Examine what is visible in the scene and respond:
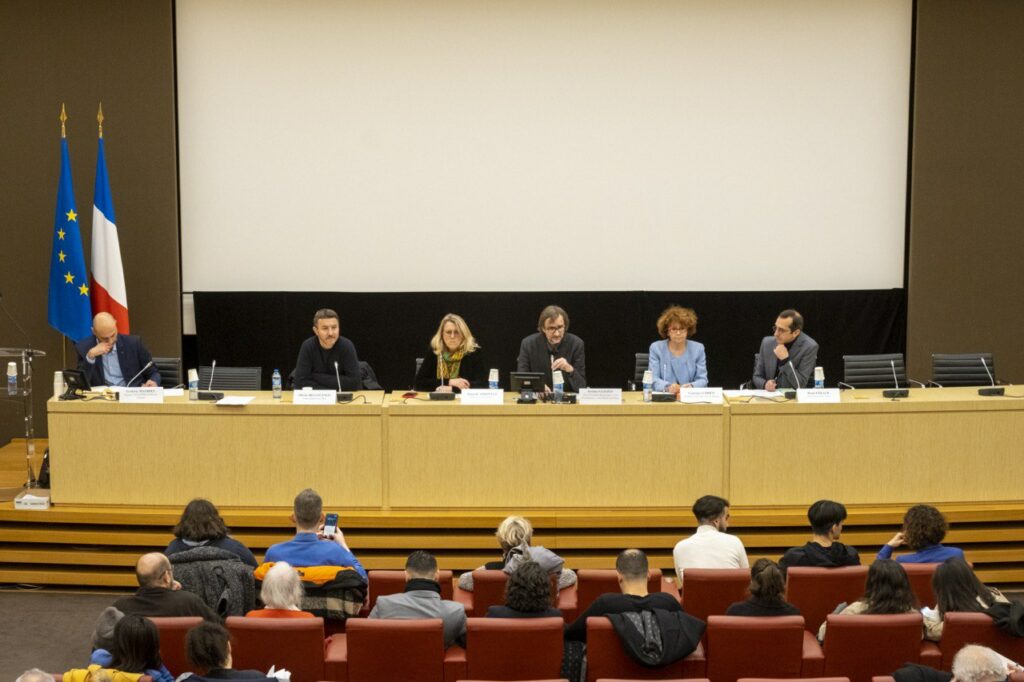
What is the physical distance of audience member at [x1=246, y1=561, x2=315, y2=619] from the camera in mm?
4359

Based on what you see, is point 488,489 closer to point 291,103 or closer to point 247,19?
point 291,103

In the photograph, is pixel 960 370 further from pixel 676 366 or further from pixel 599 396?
pixel 599 396

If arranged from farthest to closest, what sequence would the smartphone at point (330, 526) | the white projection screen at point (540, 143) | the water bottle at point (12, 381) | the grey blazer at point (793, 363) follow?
the white projection screen at point (540, 143) < the grey blazer at point (793, 363) < the water bottle at point (12, 381) < the smartphone at point (330, 526)

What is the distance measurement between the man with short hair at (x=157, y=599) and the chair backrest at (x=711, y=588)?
201 centimetres

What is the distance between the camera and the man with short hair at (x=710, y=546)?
16.6 feet

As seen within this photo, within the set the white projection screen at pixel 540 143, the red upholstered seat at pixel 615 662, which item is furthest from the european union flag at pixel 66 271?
the red upholstered seat at pixel 615 662

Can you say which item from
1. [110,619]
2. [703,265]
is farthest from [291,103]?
[110,619]

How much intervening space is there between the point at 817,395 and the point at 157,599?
12.8 feet

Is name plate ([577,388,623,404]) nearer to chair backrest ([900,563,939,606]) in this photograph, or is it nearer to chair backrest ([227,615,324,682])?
chair backrest ([900,563,939,606])

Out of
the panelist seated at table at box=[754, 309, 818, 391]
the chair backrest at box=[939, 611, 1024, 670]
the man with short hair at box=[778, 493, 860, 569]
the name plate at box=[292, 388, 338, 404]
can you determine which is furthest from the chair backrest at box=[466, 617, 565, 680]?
the panelist seated at table at box=[754, 309, 818, 391]

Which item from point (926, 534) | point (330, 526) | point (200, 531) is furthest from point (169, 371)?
point (926, 534)

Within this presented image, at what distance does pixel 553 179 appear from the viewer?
32.3 ft

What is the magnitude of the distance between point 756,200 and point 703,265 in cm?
75

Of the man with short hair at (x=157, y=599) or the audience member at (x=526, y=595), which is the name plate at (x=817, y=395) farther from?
the man with short hair at (x=157, y=599)
